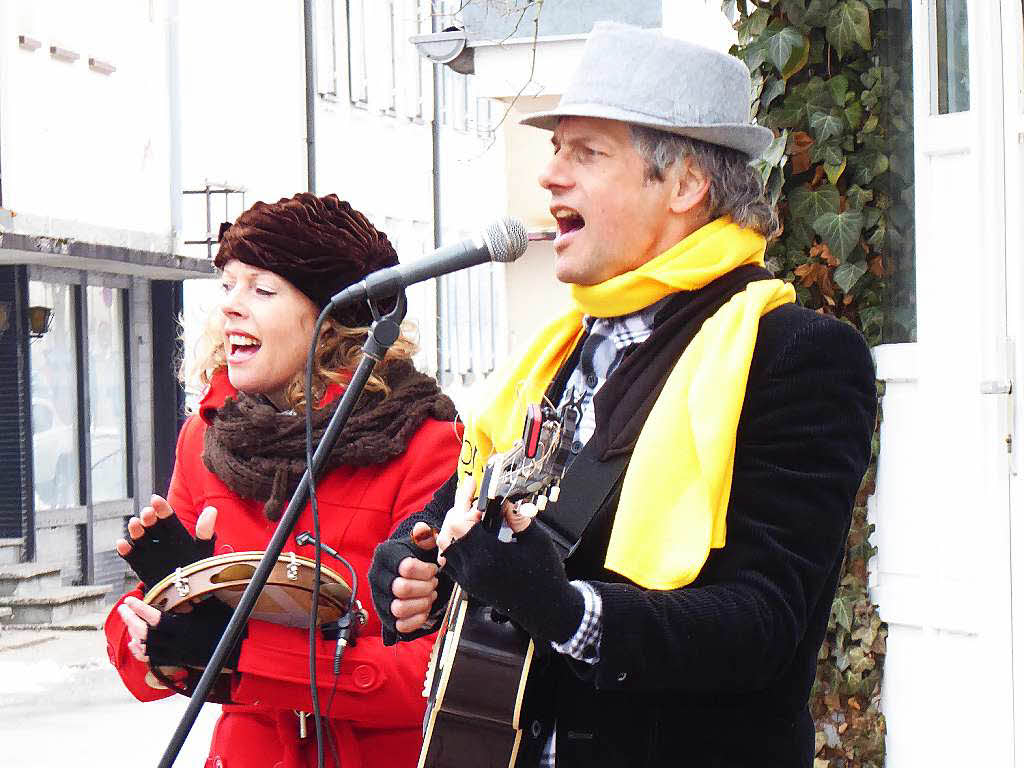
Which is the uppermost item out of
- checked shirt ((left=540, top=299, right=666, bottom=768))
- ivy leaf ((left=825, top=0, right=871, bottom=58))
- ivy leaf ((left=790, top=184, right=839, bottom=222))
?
ivy leaf ((left=825, top=0, right=871, bottom=58))

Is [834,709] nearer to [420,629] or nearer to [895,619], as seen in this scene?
[895,619]

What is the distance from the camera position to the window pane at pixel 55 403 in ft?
52.9

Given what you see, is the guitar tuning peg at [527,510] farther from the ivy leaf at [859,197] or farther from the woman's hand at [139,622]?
the ivy leaf at [859,197]

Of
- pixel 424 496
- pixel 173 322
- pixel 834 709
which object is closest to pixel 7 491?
pixel 173 322

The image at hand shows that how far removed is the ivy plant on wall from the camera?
16.2ft

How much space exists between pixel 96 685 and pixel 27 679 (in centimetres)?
61

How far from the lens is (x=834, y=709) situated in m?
5.08

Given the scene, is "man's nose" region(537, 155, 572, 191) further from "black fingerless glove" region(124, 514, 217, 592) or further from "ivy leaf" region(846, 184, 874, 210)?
"ivy leaf" region(846, 184, 874, 210)

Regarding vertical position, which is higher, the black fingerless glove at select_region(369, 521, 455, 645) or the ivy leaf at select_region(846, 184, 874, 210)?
the ivy leaf at select_region(846, 184, 874, 210)

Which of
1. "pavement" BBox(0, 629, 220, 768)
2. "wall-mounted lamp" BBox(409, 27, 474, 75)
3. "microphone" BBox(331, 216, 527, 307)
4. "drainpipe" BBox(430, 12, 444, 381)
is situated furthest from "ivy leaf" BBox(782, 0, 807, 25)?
"drainpipe" BBox(430, 12, 444, 381)

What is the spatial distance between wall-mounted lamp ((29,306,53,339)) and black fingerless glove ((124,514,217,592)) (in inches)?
528

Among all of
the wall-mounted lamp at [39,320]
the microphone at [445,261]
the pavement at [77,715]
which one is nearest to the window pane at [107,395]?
the wall-mounted lamp at [39,320]

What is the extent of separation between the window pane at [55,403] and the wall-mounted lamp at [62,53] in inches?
85.1

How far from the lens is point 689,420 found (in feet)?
7.61
